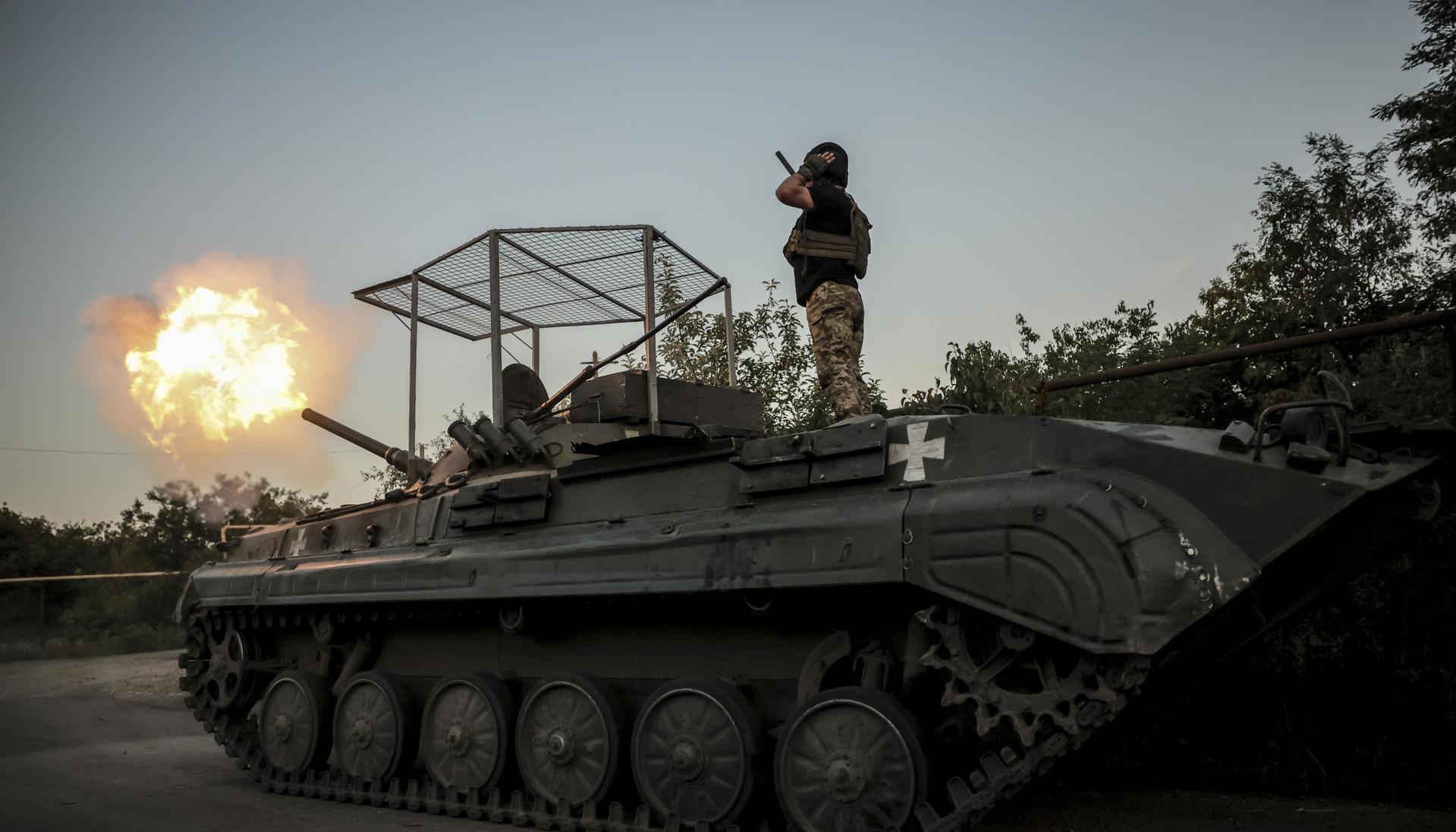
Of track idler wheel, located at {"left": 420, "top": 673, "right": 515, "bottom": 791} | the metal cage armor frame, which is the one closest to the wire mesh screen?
the metal cage armor frame

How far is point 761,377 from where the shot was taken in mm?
16047

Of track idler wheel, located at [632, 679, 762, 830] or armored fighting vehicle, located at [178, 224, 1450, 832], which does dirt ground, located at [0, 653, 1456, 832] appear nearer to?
armored fighting vehicle, located at [178, 224, 1450, 832]

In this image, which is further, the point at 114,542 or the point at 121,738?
the point at 114,542

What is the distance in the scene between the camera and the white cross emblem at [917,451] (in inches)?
229

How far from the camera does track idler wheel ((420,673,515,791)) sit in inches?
292

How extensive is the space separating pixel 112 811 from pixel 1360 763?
27.9 ft

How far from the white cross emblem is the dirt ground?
234cm

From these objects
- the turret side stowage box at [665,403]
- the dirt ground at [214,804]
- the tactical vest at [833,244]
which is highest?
the tactical vest at [833,244]

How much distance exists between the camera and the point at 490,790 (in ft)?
24.2

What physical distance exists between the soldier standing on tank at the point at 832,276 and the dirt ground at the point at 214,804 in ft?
9.24

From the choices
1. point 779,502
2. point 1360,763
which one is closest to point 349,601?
point 779,502

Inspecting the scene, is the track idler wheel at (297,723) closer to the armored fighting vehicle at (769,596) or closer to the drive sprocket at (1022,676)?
the armored fighting vehicle at (769,596)

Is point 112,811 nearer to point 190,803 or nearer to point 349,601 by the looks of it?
point 190,803

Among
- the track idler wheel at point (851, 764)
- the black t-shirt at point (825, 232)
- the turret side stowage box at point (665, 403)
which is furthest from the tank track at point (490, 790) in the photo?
the black t-shirt at point (825, 232)
